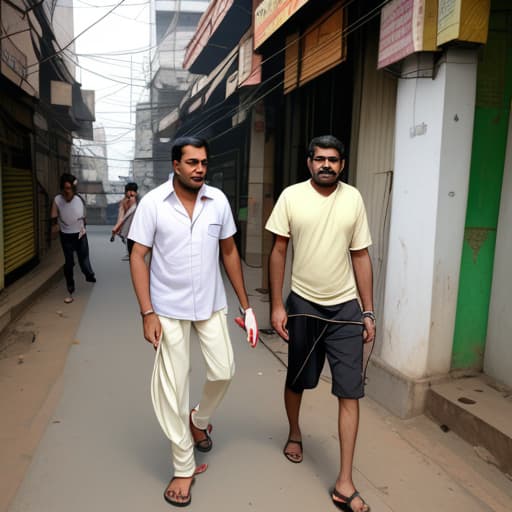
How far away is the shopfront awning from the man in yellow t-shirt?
8.44m

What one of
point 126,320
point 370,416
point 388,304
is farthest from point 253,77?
point 370,416

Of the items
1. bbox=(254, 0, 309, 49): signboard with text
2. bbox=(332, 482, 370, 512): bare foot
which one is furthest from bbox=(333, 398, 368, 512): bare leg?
bbox=(254, 0, 309, 49): signboard with text

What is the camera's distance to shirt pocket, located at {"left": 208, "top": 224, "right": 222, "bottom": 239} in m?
2.69

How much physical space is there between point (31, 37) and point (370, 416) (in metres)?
8.44

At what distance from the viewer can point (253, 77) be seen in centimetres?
752

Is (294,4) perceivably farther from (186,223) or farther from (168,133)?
(168,133)

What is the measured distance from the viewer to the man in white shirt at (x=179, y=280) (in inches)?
102

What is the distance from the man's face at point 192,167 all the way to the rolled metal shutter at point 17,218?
5.89 meters

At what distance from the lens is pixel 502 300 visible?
3.75m

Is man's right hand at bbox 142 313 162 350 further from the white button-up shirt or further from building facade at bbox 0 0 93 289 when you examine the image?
building facade at bbox 0 0 93 289

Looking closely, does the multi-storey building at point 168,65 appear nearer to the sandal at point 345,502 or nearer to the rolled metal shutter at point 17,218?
the rolled metal shutter at point 17,218

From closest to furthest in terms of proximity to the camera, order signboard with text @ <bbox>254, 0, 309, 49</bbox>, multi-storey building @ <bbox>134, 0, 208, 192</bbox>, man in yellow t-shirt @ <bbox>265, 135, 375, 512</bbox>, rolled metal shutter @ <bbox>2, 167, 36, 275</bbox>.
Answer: man in yellow t-shirt @ <bbox>265, 135, 375, 512</bbox> < signboard with text @ <bbox>254, 0, 309, 49</bbox> < rolled metal shutter @ <bbox>2, 167, 36, 275</bbox> < multi-storey building @ <bbox>134, 0, 208, 192</bbox>

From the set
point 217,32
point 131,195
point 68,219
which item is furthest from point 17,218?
point 217,32

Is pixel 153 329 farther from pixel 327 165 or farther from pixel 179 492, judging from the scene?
pixel 327 165
